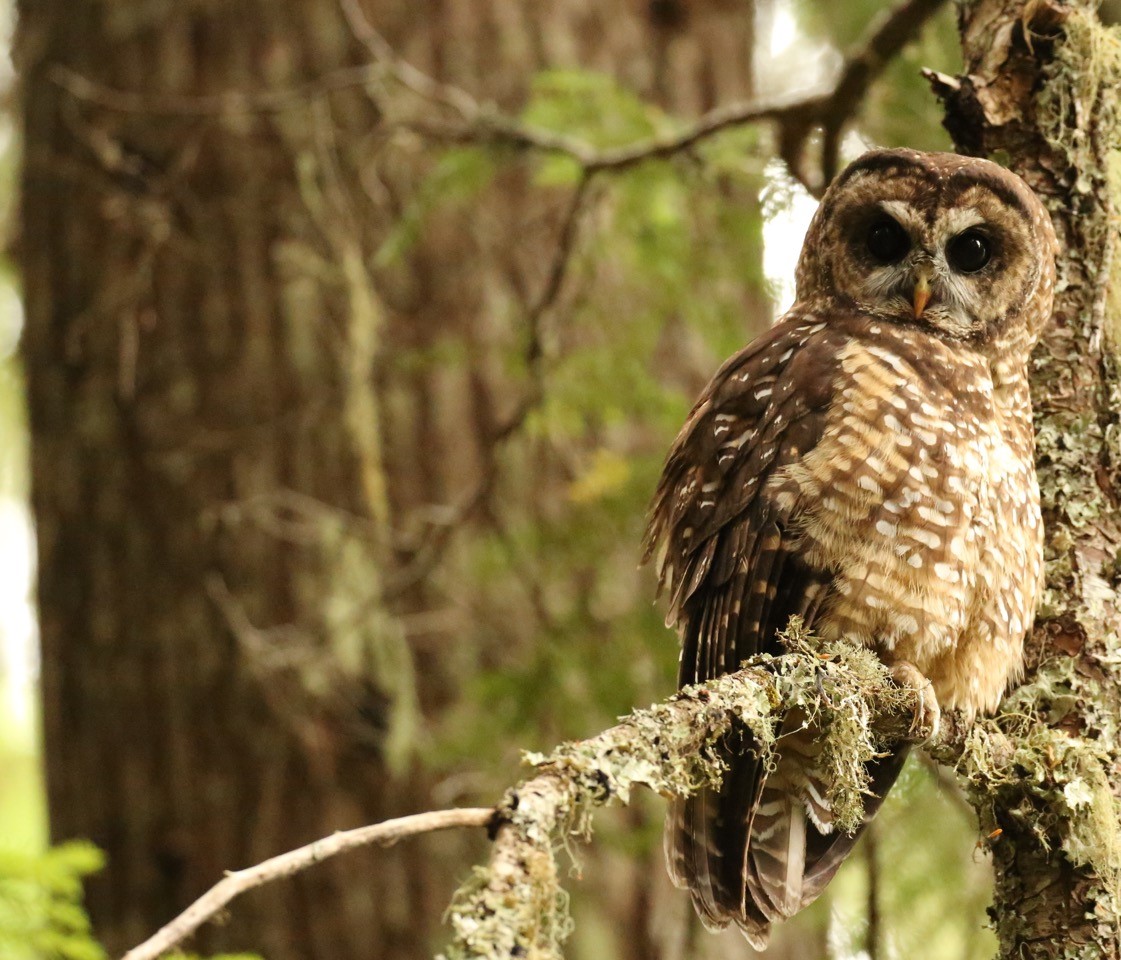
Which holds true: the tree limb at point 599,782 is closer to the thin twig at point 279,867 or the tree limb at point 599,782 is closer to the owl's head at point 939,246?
the thin twig at point 279,867

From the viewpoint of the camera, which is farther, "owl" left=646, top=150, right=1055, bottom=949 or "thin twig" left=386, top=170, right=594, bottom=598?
"thin twig" left=386, top=170, right=594, bottom=598

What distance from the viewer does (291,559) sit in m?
5.02

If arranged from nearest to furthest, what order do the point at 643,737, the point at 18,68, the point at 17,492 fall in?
the point at 643,737 → the point at 18,68 → the point at 17,492

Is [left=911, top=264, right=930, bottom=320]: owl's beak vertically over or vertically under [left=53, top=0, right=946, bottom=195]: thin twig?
under

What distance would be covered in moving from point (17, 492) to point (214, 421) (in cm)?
266

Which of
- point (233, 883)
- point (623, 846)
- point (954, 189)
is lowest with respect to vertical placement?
point (623, 846)

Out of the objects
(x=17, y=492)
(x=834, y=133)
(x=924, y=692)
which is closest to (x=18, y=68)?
(x=17, y=492)

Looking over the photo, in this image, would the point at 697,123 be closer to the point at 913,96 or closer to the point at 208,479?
the point at 913,96

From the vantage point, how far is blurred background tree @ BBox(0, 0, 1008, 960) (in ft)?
15.2

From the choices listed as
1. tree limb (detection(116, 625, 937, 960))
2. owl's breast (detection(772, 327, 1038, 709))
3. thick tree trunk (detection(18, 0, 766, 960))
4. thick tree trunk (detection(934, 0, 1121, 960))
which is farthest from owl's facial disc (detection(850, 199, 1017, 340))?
thick tree trunk (detection(18, 0, 766, 960))

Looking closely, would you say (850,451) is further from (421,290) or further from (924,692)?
(421,290)

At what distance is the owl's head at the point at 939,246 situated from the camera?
9.75ft

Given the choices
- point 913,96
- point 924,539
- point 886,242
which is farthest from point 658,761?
point 913,96

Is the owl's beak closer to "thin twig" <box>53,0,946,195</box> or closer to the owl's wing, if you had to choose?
the owl's wing
